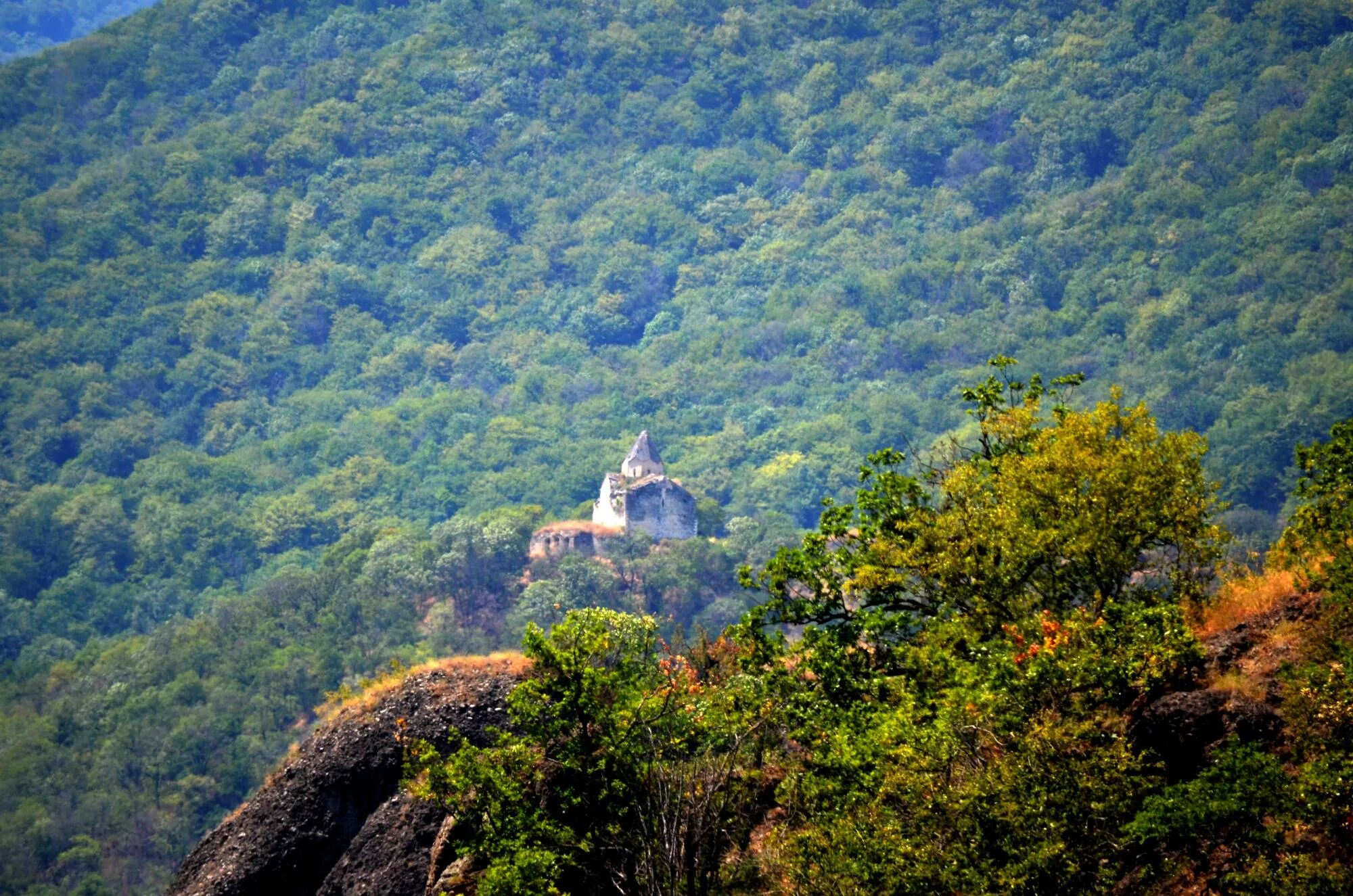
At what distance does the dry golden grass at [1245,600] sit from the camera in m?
20.1

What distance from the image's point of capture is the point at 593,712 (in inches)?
845

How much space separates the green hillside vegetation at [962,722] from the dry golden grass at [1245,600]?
0.19 m

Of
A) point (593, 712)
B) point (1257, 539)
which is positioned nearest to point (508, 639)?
point (1257, 539)

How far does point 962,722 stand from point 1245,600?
14.0 feet

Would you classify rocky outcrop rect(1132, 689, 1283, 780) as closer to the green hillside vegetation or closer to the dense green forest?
the green hillside vegetation

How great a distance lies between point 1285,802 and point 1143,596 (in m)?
4.84

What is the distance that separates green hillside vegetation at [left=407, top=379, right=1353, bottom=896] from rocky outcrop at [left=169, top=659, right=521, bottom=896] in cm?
390

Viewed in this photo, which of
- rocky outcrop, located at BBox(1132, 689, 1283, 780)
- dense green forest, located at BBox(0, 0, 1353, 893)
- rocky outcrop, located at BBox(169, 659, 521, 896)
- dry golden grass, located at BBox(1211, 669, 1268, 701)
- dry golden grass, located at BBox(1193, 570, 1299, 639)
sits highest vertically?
dry golden grass, located at BBox(1193, 570, 1299, 639)

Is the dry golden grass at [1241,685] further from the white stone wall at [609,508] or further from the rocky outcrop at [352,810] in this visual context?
the white stone wall at [609,508]

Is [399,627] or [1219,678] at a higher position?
[1219,678]

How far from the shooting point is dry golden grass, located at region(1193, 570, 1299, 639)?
20125 millimetres

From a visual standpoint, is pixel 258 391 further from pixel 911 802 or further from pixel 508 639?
pixel 911 802

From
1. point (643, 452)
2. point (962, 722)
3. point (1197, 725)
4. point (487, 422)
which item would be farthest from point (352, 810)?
point (487, 422)

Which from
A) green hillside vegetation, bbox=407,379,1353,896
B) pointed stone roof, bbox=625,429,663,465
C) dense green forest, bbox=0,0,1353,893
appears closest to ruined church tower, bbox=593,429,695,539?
dense green forest, bbox=0,0,1353,893
